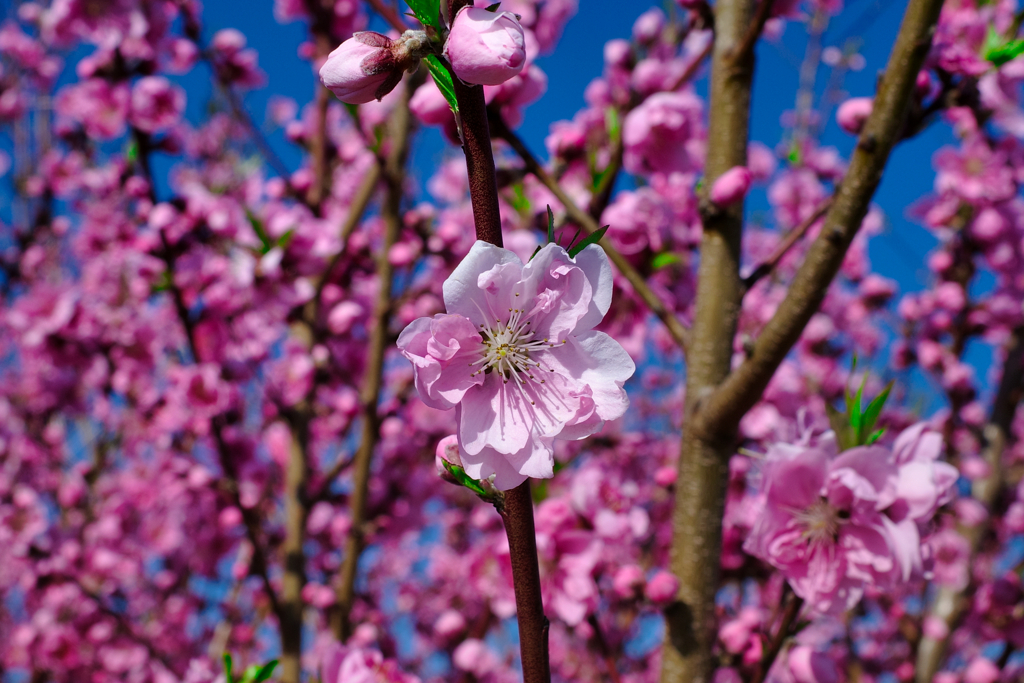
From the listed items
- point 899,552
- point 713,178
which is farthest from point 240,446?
point 899,552

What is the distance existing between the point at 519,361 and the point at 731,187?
38.3 inches

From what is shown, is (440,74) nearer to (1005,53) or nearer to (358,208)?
(1005,53)

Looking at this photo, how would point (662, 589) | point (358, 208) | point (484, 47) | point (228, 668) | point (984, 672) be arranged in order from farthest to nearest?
point (358, 208) < point (984, 672) < point (662, 589) < point (228, 668) < point (484, 47)

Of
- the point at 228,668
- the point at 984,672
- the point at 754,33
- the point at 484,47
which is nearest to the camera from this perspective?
the point at 484,47

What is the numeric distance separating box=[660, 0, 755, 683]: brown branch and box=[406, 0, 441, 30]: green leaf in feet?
3.45

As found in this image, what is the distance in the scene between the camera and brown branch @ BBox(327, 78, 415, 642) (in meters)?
3.26

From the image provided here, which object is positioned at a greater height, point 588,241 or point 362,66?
point 362,66

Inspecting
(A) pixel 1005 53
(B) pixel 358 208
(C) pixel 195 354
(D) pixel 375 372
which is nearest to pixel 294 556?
(D) pixel 375 372

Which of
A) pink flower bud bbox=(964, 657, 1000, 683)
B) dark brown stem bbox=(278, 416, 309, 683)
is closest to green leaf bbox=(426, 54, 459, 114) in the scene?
dark brown stem bbox=(278, 416, 309, 683)

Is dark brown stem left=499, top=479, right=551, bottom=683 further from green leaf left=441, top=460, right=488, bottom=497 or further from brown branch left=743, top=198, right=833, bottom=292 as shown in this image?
brown branch left=743, top=198, right=833, bottom=292

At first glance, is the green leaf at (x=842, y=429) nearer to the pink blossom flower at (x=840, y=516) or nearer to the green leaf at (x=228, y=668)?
the pink blossom flower at (x=840, y=516)

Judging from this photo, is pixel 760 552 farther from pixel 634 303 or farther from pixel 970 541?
pixel 970 541

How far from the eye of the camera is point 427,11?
0.85 metres

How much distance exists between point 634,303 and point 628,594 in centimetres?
101
